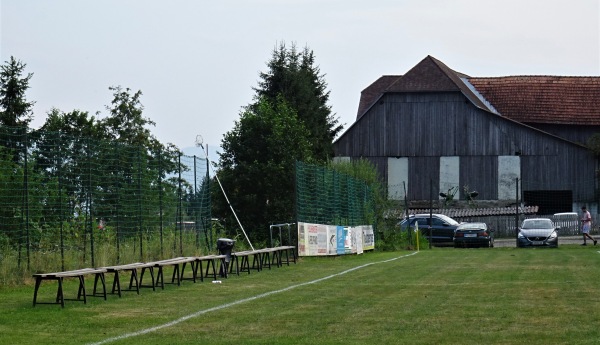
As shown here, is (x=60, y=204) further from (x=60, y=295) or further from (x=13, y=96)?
(x=13, y=96)

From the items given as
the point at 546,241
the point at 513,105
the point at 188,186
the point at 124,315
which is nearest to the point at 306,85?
the point at 513,105

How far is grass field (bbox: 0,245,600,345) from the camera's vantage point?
462 inches

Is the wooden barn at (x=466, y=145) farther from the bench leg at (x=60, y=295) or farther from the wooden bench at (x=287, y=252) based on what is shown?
the bench leg at (x=60, y=295)

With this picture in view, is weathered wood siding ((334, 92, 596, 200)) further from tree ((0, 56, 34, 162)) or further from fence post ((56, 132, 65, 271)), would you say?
fence post ((56, 132, 65, 271))

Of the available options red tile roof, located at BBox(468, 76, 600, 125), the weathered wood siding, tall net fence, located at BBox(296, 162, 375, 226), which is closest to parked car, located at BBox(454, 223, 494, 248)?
tall net fence, located at BBox(296, 162, 375, 226)

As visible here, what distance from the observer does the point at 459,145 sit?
68062mm

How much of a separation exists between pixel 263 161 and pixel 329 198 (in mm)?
12801

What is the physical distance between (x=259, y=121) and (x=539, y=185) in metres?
23.8

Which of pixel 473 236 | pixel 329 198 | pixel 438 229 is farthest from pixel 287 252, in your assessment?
pixel 438 229

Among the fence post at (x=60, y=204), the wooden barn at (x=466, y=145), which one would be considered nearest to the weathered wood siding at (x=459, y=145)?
the wooden barn at (x=466, y=145)

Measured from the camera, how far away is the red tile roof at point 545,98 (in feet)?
239

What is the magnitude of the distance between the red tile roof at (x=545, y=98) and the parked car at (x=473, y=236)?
87.1ft

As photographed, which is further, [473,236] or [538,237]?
[473,236]

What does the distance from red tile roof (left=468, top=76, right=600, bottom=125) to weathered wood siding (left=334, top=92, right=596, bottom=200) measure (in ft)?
21.6
